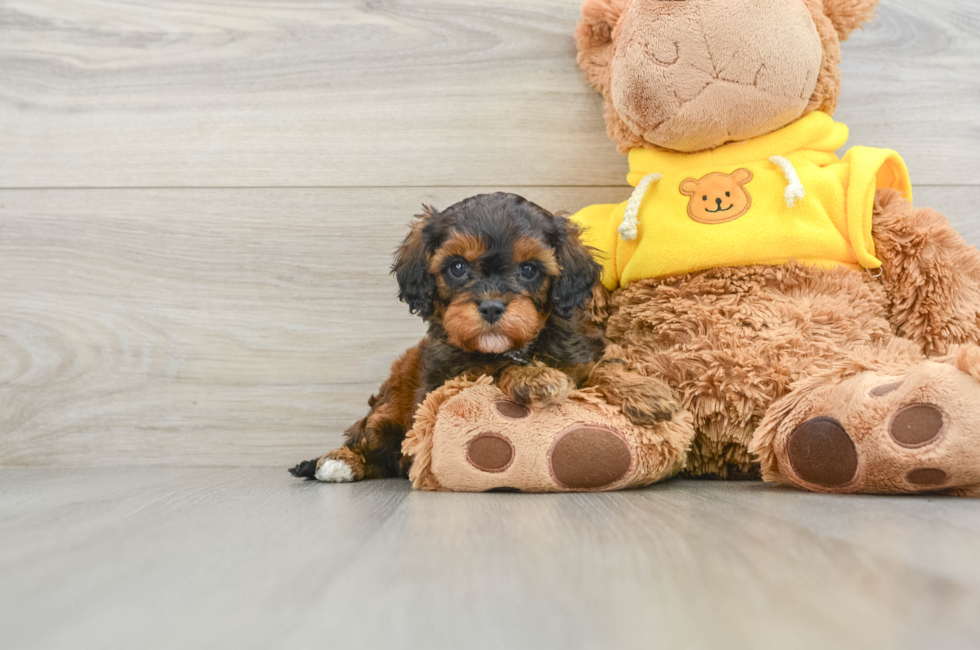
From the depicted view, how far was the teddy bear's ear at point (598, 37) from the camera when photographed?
155 centimetres

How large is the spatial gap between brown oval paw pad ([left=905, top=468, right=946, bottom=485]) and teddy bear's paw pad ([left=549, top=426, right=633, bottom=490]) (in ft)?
1.34

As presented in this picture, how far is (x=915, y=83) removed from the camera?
1.82m

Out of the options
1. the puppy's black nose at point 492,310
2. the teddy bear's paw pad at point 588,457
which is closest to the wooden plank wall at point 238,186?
the puppy's black nose at point 492,310

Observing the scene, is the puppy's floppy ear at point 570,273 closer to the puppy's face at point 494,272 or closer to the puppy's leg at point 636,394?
the puppy's face at point 494,272

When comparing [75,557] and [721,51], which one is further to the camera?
[721,51]

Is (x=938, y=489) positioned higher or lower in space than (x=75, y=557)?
lower

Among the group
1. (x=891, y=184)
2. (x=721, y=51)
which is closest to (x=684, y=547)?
(x=721, y=51)

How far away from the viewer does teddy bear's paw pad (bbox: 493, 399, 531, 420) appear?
1.20 meters

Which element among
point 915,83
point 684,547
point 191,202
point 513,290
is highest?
point 915,83

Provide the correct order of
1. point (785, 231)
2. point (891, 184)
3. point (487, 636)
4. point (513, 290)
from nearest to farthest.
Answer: point (487, 636) < point (513, 290) < point (785, 231) < point (891, 184)

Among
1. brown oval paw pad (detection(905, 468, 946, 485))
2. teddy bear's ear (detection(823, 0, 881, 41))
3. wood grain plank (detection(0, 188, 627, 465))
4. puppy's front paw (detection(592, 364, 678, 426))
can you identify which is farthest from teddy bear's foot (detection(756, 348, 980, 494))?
wood grain plank (detection(0, 188, 627, 465))

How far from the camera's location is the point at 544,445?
46.2 inches

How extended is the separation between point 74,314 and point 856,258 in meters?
1.89

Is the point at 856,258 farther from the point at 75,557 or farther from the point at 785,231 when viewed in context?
the point at 75,557
